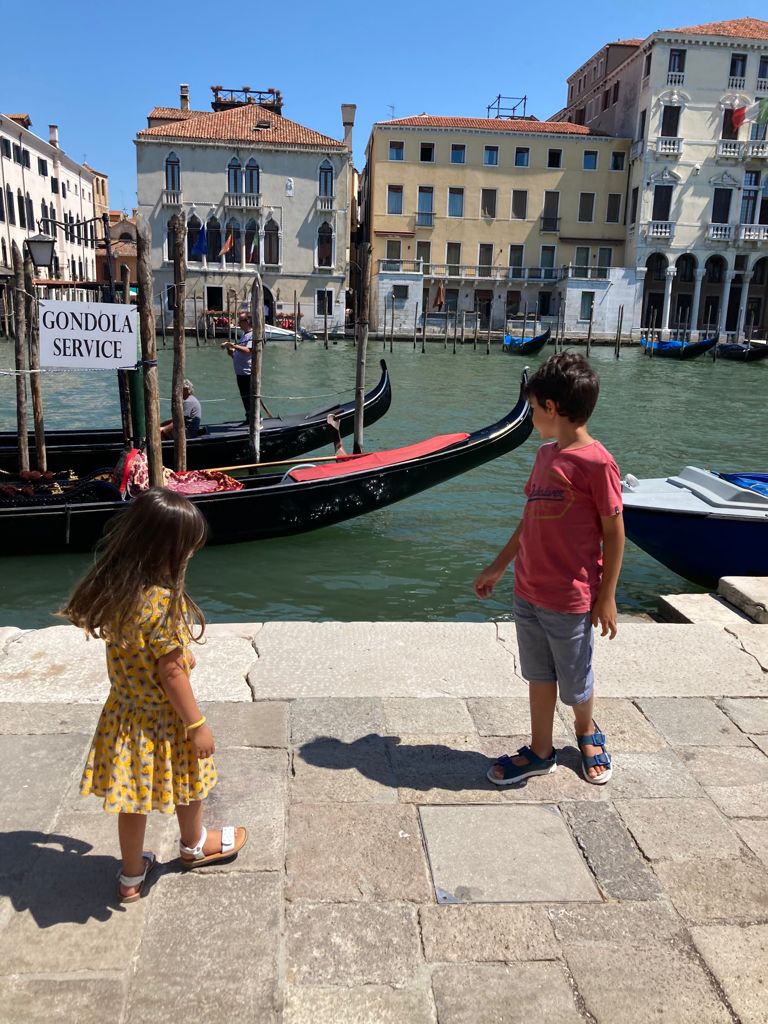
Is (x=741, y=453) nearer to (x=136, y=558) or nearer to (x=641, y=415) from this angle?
(x=641, y=415)

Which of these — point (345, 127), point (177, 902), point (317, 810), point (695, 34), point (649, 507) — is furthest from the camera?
point (345, 127)

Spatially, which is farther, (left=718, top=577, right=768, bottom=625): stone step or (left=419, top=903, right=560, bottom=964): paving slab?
(left=718, top=577, right=768, bottom=625): stone step

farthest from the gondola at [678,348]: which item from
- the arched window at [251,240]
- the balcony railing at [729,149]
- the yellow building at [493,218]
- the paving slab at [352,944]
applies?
the paving slab at [352,944]

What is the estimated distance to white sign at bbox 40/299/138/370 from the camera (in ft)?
17.5

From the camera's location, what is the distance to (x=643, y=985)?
157 centimetres

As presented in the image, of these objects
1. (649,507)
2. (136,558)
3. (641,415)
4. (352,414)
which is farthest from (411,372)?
(136,558)

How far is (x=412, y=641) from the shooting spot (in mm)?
3293

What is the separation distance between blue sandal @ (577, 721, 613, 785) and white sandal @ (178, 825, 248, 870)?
95cm

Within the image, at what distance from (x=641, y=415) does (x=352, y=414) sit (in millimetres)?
8622

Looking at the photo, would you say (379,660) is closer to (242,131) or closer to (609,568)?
(609,568)

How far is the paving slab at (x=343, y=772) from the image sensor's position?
2182 millimetres

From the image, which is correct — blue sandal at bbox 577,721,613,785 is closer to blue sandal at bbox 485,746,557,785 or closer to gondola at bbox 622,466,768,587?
blue sandal at bbox 485,746,557,785

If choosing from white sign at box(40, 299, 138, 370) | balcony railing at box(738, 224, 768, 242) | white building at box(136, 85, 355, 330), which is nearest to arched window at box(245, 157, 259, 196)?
white building at box(136, 85, 355, 330)

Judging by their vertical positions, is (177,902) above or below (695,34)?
below
